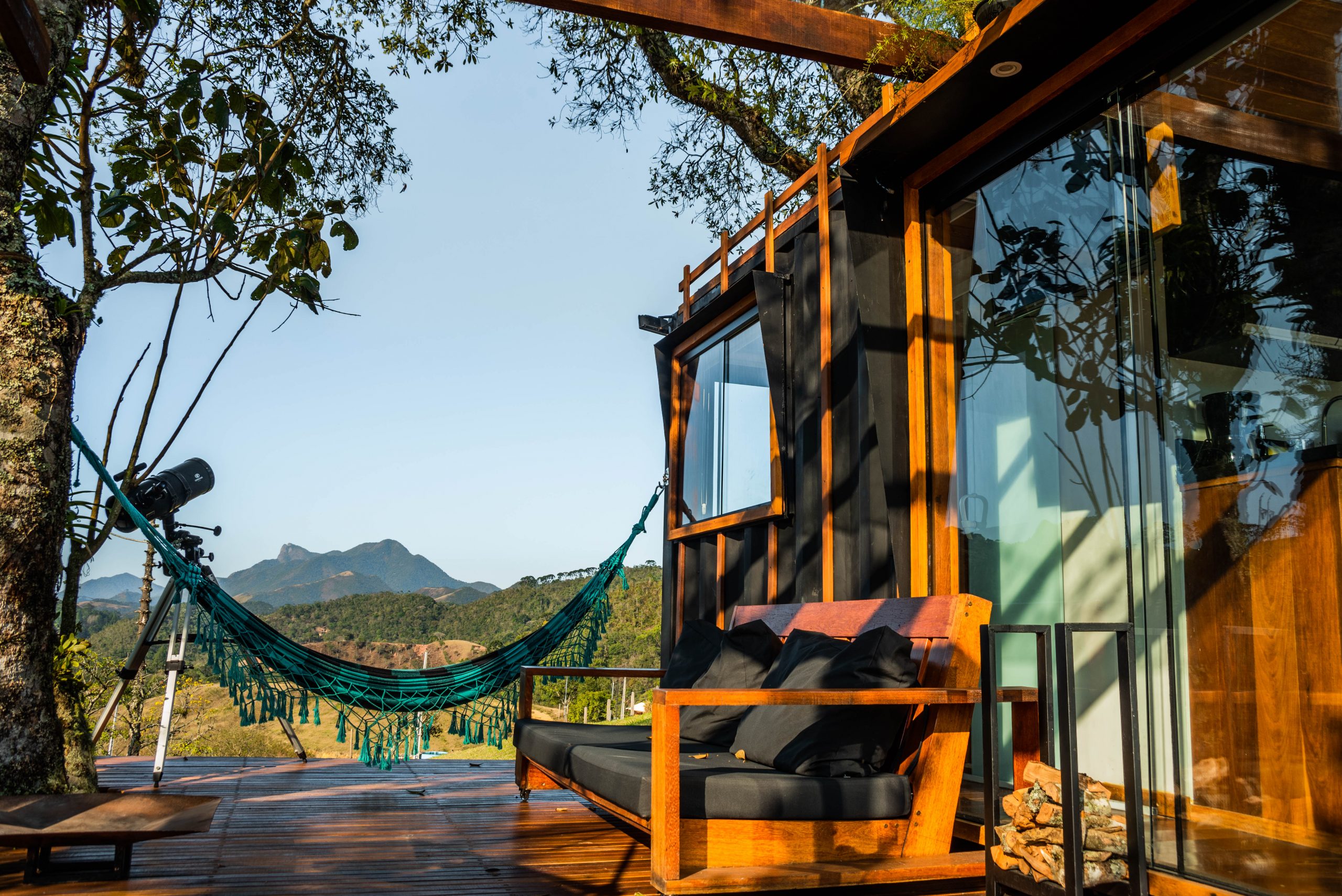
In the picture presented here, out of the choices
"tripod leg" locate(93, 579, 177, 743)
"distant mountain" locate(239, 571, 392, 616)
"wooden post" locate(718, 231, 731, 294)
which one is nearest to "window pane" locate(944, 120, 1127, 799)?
"wooden post" locate(718, 231, 731, 294)

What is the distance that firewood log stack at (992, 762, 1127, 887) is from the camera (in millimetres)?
1865

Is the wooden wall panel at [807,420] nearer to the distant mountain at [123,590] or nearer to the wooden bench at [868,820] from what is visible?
the wooden bench at [868,820]

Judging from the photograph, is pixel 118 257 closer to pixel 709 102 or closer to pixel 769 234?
pixel 769 234

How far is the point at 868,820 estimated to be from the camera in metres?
2.19

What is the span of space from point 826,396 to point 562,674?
146cm

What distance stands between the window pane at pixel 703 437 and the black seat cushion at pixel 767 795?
2.43 metres

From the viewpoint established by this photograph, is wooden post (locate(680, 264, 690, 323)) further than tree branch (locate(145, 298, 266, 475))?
Yes

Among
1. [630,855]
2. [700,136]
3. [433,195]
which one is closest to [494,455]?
[433,195]

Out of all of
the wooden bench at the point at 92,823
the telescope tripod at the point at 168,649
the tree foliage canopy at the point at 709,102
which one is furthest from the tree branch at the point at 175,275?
the tree foliage canopy at the point at 709,102

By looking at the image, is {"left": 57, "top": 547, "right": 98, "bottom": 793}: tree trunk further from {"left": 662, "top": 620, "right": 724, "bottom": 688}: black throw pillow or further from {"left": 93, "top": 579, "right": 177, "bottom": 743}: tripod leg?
{"left": 662, "top": 620, "right": 724, "bottom": 688}: black throw pillow

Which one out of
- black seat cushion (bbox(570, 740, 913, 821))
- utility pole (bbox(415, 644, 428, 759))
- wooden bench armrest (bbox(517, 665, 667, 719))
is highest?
wooden bench armrest (bbox(517, 665, 667, 719))

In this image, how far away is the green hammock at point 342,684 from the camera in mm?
3965

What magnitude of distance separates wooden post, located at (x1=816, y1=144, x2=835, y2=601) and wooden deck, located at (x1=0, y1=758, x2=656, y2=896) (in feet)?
3.89

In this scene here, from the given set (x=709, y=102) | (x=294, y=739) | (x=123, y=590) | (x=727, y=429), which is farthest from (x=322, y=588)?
(x=727, y=429)
